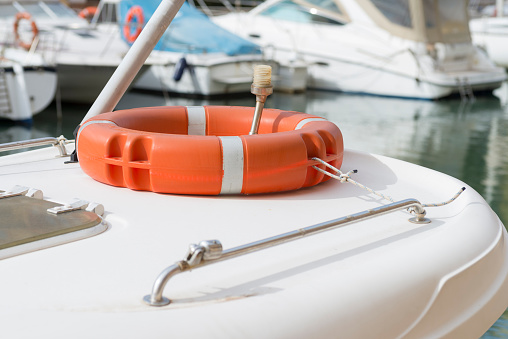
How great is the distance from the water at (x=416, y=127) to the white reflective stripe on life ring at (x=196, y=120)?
3092mm

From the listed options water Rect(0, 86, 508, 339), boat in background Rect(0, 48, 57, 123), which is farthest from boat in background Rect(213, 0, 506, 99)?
boat in background Rect(0, 48, 57, 123)

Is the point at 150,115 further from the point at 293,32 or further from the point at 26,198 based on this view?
the point at 293,32

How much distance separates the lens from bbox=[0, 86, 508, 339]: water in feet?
23.7

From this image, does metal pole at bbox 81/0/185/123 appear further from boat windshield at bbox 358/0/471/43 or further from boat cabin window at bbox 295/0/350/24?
boat cabin window at bbox 295/0/350/24

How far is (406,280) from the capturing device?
194 cm

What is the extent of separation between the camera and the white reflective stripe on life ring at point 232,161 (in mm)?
2355

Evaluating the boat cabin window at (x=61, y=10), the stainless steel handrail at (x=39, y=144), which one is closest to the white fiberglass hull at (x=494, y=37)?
the boat cabin window at (x=61, y=10)

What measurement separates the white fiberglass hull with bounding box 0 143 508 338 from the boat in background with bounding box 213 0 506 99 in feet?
33.4

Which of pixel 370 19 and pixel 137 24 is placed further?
pixel 370 19

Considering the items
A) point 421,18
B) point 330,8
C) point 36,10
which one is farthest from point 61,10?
point 421,18

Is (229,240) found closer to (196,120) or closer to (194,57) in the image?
(196,120)

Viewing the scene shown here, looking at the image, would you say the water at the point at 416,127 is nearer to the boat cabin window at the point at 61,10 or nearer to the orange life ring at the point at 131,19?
the orange life ring at the point at 131,19

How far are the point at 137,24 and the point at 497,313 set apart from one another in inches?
390

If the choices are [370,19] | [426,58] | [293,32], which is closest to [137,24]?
[293,32]
